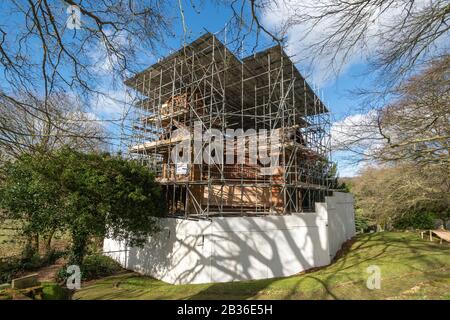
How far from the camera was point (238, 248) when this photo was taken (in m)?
7.91

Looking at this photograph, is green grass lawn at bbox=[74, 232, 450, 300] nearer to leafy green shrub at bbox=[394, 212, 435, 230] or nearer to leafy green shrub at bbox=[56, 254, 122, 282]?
leafy green shrub at bbox=[56, 254, 122, 282]

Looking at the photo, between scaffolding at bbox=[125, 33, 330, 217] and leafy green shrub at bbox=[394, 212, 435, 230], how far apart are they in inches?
297

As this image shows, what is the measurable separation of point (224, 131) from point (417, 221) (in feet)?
49.3

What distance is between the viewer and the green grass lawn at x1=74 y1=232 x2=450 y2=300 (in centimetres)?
550

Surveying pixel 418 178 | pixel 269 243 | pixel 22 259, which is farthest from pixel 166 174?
pixel 418 178

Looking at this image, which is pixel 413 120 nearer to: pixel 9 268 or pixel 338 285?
pixel 338 285

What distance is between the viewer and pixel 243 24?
346 centimetres

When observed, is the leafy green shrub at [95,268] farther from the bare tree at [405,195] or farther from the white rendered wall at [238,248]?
the bare tree at [405,195]

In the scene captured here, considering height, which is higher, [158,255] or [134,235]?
[134,235]

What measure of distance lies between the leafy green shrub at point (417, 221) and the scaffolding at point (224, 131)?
24.8ft

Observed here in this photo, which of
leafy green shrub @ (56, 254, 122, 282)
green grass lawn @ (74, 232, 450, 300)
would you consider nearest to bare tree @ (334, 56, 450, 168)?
green grass lawn @ (74, 232, 450, 300)

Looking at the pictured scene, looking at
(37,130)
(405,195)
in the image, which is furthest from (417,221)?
(37,130)

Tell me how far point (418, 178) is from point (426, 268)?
7.79 meters

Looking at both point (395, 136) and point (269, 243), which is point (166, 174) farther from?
point (395, 136)
